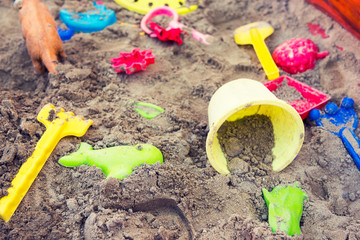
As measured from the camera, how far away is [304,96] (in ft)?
5.46

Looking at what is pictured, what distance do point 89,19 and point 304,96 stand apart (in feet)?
4.64

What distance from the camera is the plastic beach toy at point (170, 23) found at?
2.02m

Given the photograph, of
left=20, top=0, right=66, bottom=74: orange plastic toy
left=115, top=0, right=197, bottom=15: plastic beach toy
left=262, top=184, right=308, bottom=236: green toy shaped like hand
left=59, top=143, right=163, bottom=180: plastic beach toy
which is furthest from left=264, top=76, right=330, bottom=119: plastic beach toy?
left=20, top=0, right=66, bottom=74: orange plastic toy

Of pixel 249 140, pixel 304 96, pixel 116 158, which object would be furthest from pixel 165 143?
pixel 304 96

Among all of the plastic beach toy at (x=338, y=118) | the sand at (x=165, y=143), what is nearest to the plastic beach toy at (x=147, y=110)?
the sand at (x=165, y=143)

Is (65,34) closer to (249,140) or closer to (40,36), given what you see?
(40,36)

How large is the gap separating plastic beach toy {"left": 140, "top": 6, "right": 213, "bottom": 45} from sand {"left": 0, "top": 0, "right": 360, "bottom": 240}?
0.06 meters

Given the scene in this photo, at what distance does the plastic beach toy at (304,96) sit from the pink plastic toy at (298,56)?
0.50 ft

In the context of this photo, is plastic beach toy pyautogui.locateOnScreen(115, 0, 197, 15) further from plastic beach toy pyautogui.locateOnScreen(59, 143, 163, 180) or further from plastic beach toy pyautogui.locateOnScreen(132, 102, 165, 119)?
plastic beach toy pyautogui.locateOnScreen(59, 143, 163, 180)

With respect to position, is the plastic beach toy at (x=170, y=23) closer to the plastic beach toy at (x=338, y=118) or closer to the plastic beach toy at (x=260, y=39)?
the plastic beach toy at (x=260, y=39)

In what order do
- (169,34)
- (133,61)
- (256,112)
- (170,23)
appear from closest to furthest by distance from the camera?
1. (256,112)
2. (133,61)
3. (169,34)
4. (170,23)

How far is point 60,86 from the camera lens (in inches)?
62.9

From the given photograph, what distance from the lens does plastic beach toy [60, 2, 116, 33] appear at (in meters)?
2.08

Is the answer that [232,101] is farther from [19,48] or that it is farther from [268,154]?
[19,48]
